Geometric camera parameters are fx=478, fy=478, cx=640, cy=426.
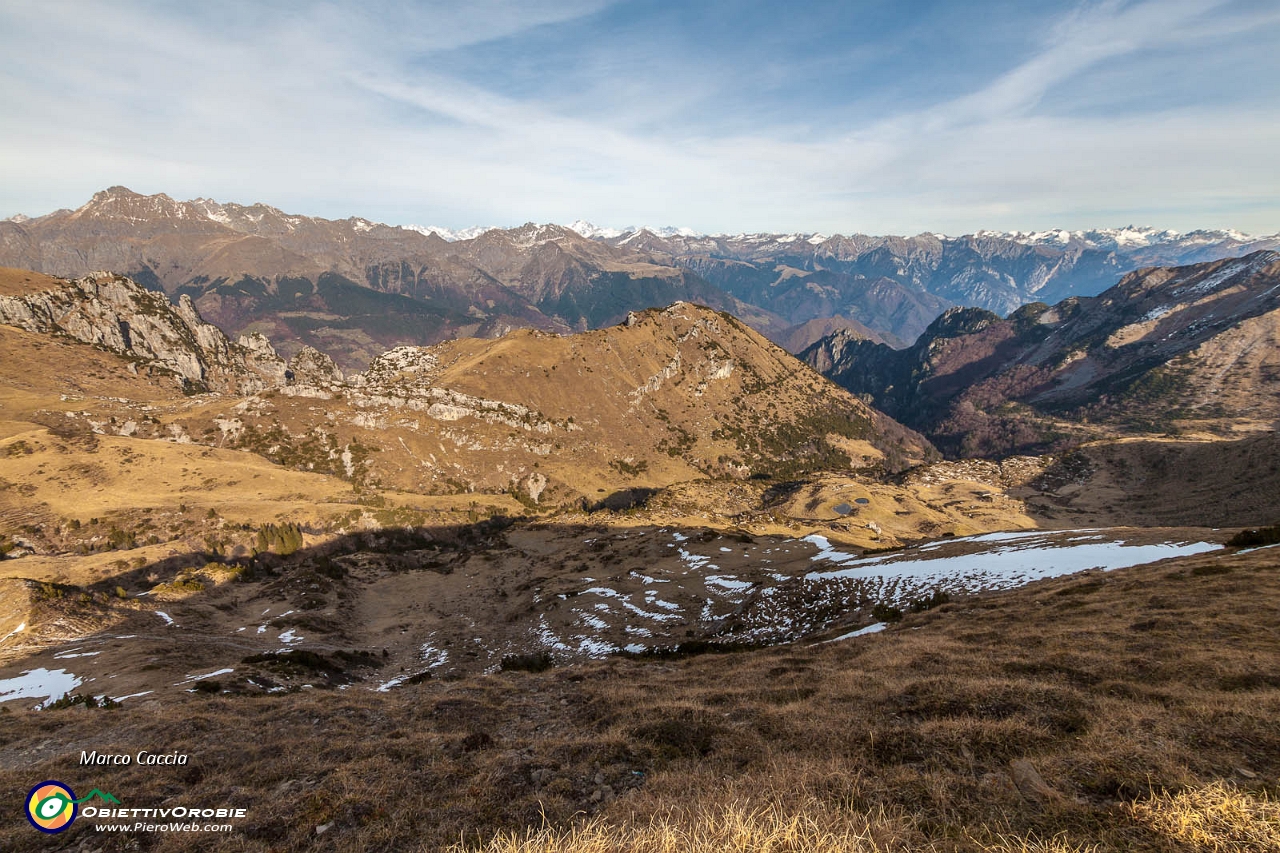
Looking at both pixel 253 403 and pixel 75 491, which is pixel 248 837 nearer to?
pixel 75 491

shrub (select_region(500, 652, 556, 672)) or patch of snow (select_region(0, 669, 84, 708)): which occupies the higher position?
patch of snow (select_region(0, 669, 84, 708))

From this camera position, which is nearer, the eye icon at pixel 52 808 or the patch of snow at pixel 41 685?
the eye icon at pixel 52 808

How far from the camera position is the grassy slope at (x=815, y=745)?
20.4ft

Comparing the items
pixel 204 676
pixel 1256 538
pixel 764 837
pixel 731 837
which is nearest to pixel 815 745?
pixel 764 837

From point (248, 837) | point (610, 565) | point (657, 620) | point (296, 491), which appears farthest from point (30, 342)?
point (248, 837)

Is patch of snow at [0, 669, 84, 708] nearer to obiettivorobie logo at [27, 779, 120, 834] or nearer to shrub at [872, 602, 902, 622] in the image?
obiettivorobie logo at [27, 779, 120, 834]

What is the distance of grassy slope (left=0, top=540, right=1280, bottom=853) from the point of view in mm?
6227

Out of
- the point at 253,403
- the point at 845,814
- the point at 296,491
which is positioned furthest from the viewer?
the point at 253,403

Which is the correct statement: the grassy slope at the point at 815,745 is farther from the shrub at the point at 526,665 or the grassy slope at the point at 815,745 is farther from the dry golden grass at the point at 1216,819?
the shrub at the point at 526,665

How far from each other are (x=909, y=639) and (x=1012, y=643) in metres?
3.98

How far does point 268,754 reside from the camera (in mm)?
12688

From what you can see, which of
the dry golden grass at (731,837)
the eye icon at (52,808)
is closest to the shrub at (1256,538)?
the dry golden grass at (731,837)

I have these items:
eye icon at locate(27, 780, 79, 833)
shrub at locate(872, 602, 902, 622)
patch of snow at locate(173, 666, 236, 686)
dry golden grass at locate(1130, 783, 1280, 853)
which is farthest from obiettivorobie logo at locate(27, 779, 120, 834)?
shrub at locate(872, 602, 902, 622)

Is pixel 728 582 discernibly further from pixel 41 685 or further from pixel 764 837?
pixel 41 685
